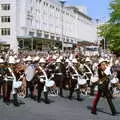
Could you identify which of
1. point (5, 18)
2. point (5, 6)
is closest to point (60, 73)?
point (5, 18)

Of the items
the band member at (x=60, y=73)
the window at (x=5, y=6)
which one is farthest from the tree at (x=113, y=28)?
the window at (x=5, y=6)

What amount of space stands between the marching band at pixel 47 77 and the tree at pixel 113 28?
34.4 metres

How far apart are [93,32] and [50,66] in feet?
531

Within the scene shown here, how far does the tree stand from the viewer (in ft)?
196

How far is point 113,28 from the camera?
197 feet

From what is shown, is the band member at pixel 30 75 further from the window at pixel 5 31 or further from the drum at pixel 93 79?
the window at pixel 5 31

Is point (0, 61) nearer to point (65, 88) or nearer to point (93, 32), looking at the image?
point (65, 88)

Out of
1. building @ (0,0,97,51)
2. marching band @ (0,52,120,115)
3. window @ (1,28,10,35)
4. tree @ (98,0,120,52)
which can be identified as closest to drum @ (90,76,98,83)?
marching band @ (0,52,120,115)

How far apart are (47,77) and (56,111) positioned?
4.14 meters

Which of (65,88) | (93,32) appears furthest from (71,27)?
(65,88)

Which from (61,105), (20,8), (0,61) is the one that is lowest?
(61,105)

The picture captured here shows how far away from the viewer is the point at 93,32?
184m

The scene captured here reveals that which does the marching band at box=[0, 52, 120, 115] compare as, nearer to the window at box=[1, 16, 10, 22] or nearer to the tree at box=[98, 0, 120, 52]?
the tree at box=[98, 0, 120, 52]

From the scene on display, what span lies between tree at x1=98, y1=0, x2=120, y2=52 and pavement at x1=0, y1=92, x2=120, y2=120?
40.1m
